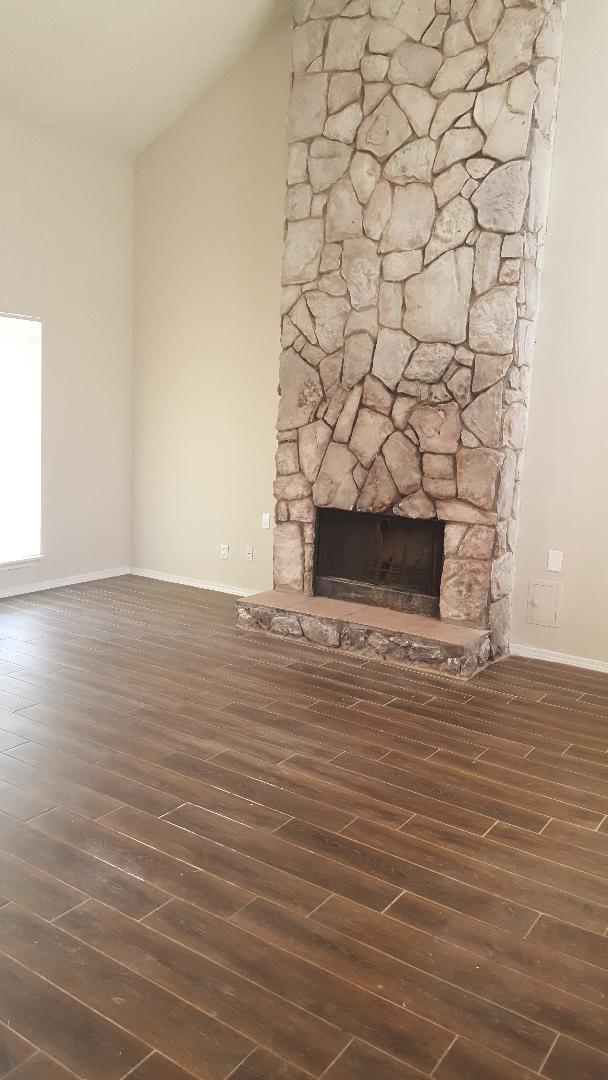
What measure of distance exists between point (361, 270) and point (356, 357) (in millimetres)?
488

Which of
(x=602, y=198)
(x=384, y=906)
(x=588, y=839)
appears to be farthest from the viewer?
(x=602, y=198)

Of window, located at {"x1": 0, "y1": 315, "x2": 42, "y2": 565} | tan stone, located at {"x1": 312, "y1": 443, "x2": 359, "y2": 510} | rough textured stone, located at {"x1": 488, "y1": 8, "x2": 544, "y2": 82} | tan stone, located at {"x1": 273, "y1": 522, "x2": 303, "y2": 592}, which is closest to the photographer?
rough textured stone, located at {"x1": 488, "y1": 8, "x2": 544, "y2": 82}

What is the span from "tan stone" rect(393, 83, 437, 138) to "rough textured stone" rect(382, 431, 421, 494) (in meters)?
1.63

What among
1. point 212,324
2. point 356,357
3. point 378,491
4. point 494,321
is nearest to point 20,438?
point 212,324

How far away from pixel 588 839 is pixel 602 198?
3.19m

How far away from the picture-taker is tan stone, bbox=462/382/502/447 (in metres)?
4.27

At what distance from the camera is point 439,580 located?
4672mm

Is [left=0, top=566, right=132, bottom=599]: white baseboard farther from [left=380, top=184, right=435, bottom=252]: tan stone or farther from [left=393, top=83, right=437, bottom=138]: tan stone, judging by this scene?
[left=393, top=83, right=437, bottom=138]: tan stone

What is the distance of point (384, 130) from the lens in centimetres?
448

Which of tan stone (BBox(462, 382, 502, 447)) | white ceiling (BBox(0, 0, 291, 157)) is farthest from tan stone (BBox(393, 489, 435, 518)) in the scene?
white ceiling (BBox(0, 0, 291, 157))

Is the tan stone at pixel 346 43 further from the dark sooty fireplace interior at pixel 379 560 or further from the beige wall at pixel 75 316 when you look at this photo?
the dark sooty fireplace interior at pixel 379 560

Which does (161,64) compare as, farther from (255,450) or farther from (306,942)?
(306,942)

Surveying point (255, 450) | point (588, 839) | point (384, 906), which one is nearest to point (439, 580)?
point (255, 450)

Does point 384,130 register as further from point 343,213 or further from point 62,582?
point 62,582
